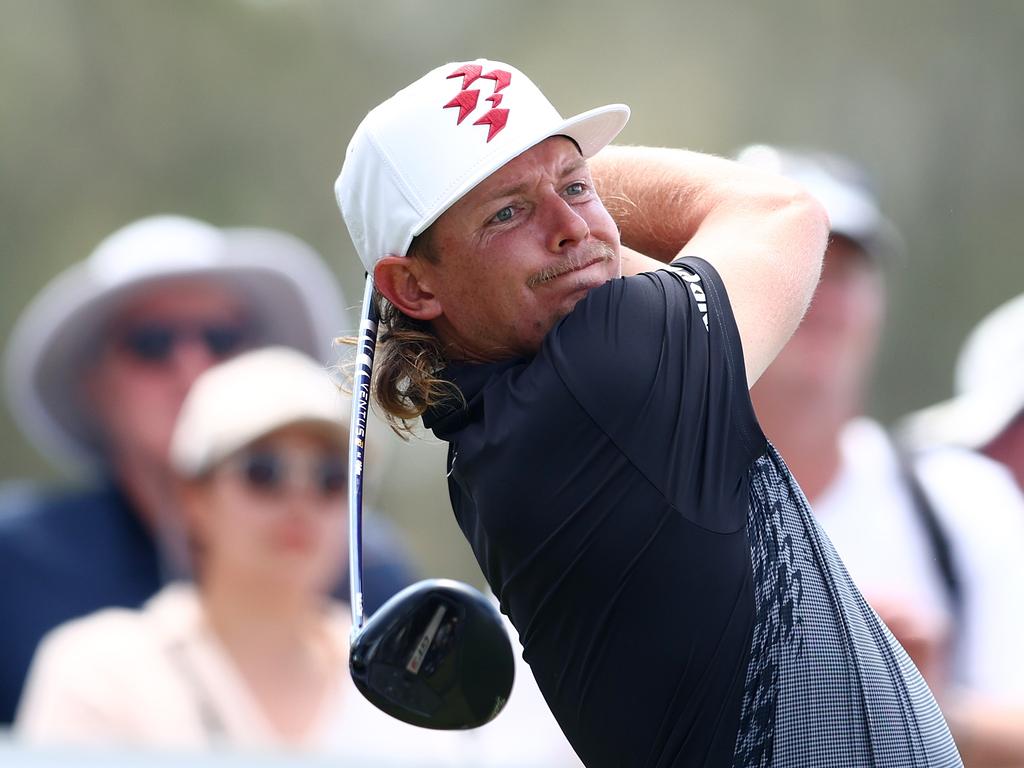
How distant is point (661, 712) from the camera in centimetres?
186

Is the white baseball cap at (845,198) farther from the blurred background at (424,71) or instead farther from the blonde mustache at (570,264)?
the blonde mustache at (570,264)

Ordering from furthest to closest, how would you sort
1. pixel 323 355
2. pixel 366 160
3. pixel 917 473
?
pixel 323 355
pixel 917 473
pixel 366 160

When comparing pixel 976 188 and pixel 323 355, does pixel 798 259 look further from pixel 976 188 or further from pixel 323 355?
pixel 976 188

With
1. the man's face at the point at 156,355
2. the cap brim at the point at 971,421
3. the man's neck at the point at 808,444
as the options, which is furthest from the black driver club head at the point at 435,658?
the man's face at the point at 156,355

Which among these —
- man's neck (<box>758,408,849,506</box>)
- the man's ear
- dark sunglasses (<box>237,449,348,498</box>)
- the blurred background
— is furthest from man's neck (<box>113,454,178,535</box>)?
the man's ear

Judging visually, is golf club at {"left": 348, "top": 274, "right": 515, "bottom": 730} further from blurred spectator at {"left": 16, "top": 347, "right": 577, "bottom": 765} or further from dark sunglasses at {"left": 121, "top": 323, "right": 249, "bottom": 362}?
dark sunglasses at {"left": 121, "top": 323, "right": 249, "bottom": 362}

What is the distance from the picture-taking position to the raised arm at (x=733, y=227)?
1.94 metres

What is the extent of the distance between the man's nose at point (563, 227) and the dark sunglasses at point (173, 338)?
383cm

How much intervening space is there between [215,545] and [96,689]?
0.62 metres

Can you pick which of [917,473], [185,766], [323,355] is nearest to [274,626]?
[185,766]

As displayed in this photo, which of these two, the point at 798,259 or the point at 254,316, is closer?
the point at 798,259

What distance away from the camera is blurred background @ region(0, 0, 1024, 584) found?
234 inches

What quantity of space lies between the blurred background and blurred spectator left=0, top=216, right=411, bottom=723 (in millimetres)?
392

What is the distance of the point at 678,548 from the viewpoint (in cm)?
180
